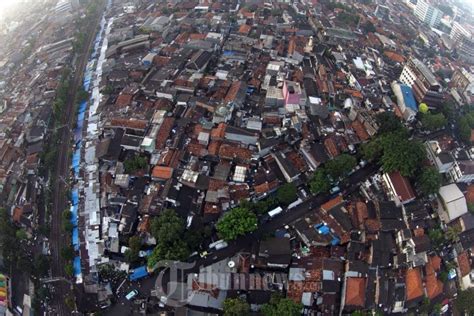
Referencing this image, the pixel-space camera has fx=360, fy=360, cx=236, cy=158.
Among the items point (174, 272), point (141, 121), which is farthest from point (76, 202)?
point (174, 272)

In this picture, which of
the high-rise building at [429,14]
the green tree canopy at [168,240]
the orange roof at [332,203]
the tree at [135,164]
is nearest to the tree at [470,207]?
the orange roof at [332,203]

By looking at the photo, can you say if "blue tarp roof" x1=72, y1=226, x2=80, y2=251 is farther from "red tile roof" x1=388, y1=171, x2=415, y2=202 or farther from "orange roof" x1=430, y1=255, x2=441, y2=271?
"orange roof" x1=430, y1=255, x2=441, y2=271

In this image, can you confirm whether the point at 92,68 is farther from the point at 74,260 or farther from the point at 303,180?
the point at 303,180

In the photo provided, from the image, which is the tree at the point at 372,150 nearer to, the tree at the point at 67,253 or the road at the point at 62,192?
the tree at the point at 67,253

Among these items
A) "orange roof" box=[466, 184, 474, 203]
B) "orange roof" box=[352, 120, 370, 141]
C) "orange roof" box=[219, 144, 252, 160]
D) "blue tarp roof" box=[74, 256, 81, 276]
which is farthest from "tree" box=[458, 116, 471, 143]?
"blue tarp roof" box=[74, 256, 81, 276]

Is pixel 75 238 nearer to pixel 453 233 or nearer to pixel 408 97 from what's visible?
pixel 453 233

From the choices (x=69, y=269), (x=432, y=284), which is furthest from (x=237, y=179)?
(x=432, y=284)

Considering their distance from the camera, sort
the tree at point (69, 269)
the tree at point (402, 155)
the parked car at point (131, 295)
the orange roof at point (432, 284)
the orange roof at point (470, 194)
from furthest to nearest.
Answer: the orange roof at point (470, 194), the tree at point (402, 155), the tree at point (69, 269), the orange roof at point (432, 284), the parked car at point (131, 295)

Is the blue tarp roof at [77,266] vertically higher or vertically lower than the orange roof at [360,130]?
lower
